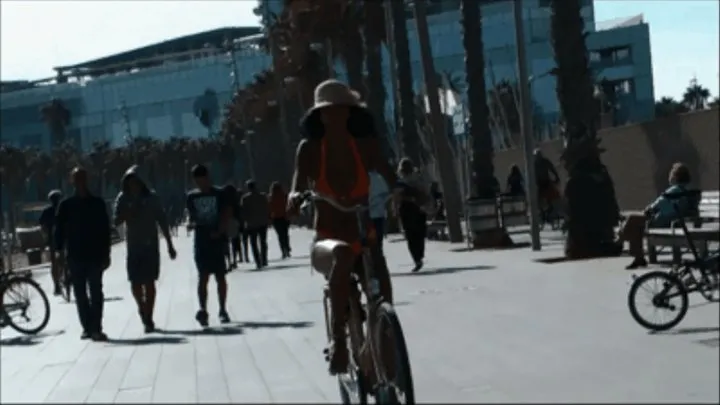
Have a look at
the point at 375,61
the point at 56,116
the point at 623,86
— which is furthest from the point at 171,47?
the point at 375,61

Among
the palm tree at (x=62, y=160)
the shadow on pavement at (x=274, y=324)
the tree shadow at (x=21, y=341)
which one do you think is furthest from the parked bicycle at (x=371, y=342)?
the palm tree at (x=62, y=160)

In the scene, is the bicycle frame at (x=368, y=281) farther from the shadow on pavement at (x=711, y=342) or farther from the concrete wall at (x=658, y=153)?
the concrete wall at (x=658, y=153)

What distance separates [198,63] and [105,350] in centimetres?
13194

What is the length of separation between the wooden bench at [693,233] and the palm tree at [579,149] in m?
2.66

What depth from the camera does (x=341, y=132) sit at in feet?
33.2

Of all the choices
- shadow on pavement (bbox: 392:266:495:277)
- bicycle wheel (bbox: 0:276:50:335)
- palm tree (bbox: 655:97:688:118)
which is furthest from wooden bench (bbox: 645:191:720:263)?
palm tree (bbox: 655:97:688:118)

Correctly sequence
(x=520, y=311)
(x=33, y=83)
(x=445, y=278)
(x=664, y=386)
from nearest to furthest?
(x=664, y=386)
(x=520, y=311)
(x=445, y=278)
(x=33, y=83)

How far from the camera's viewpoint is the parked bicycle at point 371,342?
8.66 meters

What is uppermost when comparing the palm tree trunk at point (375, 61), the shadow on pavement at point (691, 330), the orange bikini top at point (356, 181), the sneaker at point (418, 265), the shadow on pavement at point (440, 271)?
the palm tree trunk at point (375, 61)

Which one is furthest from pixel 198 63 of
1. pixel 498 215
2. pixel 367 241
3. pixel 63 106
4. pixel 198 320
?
pixel 367 241

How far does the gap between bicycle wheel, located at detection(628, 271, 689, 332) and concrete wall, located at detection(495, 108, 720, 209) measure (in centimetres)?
1608

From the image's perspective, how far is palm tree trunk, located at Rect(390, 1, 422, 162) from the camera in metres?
43.0

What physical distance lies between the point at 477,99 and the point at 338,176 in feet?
88.6

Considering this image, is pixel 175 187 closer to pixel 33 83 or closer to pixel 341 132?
pixel 33 83
